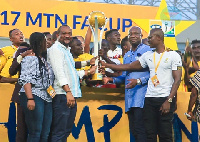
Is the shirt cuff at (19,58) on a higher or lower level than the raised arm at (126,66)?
higher

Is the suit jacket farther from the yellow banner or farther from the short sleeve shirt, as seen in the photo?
the yellow banner

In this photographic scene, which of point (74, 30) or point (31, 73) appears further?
point (74, 30)

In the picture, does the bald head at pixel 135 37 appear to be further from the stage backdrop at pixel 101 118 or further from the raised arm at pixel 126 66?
the stage backdrop at pixel 101 118

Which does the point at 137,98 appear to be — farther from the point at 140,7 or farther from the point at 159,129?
the point at 140,7

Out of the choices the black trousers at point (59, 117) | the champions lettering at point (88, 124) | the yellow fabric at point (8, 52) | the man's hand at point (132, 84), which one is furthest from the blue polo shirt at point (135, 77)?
the yellow fabric at point (8, 52)

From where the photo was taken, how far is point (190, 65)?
824 centimetres

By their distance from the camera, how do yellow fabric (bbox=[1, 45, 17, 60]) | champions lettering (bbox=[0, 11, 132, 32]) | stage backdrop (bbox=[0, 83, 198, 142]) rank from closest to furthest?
1. stage backdrop (bbox=[0, 83, 198, 142])
2. yellow fabric (bbox=[1, 45, 17, 60])
3. champions lettering (bbox=[0, 11, 132, 32])

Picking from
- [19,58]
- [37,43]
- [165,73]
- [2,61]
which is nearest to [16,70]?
[19,58]

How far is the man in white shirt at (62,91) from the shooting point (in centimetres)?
596

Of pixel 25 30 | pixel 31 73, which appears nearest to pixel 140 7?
pixel 25 30

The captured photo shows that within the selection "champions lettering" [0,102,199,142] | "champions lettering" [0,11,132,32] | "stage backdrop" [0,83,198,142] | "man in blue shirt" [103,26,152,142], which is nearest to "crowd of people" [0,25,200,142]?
"man in blue shirt" [103,26,152,142]

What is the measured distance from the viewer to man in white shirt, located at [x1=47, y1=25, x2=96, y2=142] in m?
5.96

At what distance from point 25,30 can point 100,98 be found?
691 centimetres

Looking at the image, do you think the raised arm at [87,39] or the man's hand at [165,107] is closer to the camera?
the man's hand at [165,107]
